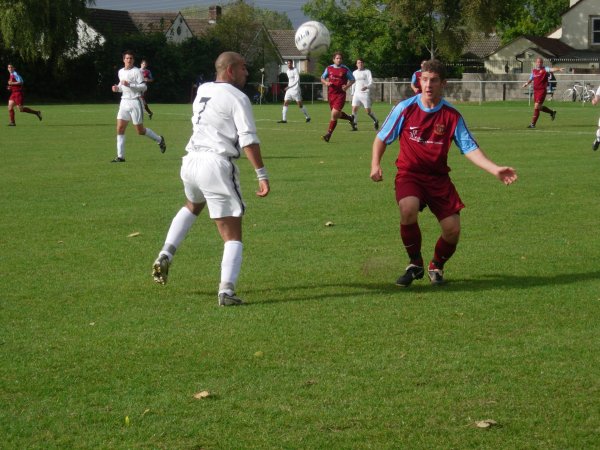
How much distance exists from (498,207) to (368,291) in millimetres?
5164

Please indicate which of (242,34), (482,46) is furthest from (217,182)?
(482,46)

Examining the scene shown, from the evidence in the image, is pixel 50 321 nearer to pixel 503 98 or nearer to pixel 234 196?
pixel 234 196

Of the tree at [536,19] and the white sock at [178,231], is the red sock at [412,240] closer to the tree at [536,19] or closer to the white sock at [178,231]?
the white sock at [178,231]

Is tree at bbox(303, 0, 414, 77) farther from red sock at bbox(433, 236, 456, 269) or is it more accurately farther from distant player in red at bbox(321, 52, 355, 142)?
red sock at bbox(433, 236, 456, 269)

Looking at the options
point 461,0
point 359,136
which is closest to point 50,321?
point 359,136

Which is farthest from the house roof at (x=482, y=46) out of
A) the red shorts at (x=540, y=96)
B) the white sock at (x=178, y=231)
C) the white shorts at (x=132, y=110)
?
the white sock at (x=178, y=231)

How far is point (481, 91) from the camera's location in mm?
59188

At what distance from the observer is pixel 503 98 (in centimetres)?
6019

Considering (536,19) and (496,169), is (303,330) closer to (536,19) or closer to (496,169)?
(496,169)

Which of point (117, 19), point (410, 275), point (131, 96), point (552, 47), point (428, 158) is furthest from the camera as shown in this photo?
point (117, 19)

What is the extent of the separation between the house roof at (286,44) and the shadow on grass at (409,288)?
117748 millimetres

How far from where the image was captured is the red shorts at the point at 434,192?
838 centimetres

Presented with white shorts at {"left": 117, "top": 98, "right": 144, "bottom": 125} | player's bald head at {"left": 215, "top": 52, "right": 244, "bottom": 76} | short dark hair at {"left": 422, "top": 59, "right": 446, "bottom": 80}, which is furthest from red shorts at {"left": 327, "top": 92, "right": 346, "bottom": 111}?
player's bald head at {"left": 215, "top": 52, "right": 244, "bottom": 76}

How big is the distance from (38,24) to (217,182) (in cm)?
5085
